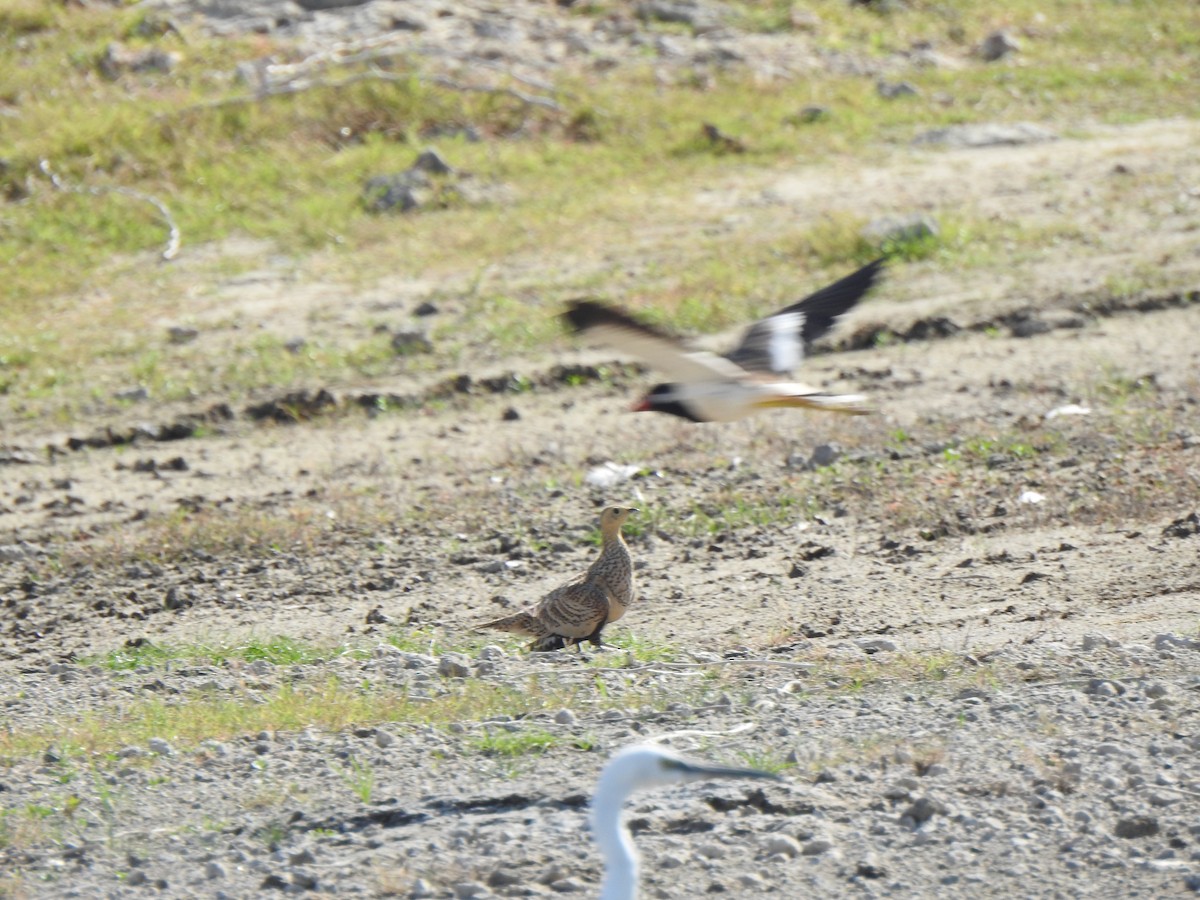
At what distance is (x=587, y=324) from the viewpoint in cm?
638

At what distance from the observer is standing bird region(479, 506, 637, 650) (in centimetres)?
673

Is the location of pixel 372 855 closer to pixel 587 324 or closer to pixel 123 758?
pixel 123 758

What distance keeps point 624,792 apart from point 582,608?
9.40 feet

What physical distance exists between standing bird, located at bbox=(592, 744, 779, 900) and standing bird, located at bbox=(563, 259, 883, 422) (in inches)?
108

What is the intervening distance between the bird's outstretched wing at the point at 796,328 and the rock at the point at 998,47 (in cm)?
1051

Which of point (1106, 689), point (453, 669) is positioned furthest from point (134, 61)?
point (1106, 689)

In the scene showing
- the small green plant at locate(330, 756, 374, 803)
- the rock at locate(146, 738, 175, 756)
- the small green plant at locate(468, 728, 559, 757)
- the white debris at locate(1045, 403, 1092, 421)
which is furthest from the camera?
the white debris at locate(1045, 403, 1092, 421)

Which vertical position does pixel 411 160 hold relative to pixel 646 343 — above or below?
below

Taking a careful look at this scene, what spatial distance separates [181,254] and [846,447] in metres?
6.20

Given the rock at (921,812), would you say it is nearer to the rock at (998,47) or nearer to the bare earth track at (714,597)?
the bare earth track at (714,597)

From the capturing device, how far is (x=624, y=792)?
3854mm

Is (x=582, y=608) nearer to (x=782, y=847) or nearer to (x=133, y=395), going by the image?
(x=782, y=847)

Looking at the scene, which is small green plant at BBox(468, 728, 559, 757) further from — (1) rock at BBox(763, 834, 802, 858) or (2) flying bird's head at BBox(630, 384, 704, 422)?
(2) flying bird's head at BBox(630, 384, 704, 422)

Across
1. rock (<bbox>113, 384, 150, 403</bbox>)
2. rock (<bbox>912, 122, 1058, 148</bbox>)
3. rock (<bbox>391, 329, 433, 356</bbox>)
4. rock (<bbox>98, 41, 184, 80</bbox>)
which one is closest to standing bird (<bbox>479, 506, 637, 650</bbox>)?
rock (<bbox>391, 329, 433, 356</bbox>)
